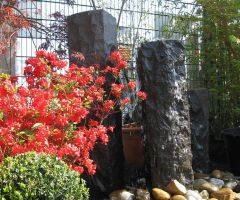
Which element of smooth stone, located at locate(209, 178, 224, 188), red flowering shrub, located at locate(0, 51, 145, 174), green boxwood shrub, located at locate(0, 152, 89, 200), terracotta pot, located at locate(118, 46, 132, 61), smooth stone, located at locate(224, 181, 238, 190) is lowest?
smooth stone, located at locate(224, 181, 238, 190)

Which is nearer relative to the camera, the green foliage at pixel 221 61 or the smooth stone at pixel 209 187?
the smooth stone at pixel 209 187

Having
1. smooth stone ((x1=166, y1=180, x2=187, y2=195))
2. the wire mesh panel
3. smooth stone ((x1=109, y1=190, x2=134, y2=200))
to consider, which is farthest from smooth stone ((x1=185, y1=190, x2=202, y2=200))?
the wire mesh panel

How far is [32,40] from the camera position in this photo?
597cm

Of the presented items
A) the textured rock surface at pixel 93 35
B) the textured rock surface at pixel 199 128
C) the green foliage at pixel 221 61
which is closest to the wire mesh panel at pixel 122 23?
the green foliage at pixel 221 61

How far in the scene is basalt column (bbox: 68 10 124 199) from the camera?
4.03 m

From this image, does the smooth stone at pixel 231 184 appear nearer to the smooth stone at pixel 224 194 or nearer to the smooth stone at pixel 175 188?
the smooth stone at pixel 224 194

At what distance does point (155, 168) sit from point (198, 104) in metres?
1.53

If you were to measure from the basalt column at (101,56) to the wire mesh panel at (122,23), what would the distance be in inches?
65.8

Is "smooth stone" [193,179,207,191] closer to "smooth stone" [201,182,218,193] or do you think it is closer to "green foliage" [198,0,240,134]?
"smooth stone" [201,182,218,193]

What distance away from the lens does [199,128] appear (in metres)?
5.16

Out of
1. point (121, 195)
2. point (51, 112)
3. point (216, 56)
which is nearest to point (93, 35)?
point (51, 112)

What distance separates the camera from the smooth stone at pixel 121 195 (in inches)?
148

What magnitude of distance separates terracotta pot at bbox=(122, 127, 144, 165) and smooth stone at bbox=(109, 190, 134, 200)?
2.97ft

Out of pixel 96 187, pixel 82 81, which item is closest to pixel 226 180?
pixel 96 187
